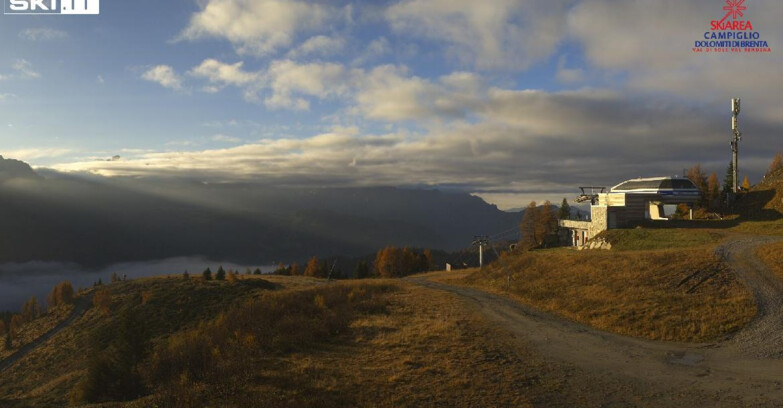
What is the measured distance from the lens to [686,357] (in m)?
19.4

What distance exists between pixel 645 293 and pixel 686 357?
10.6 meters

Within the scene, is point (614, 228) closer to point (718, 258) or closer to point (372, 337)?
point (718, 258)

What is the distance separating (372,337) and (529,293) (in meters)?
18.6

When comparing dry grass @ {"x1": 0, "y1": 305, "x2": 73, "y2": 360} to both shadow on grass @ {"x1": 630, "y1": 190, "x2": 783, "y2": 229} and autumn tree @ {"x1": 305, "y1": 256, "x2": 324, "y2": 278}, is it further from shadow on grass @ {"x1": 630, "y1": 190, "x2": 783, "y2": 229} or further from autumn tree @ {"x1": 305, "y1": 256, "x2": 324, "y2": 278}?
shadow on grass @ {"x1": 630, "y1": 190, "x2": 783, "y2": 229}

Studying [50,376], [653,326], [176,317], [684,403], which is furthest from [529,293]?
[50,376]

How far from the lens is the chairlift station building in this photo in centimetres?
5309

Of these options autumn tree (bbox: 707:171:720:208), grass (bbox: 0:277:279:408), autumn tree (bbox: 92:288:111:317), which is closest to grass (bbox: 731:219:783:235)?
autumn tree (bbox: 707:171:720:208)

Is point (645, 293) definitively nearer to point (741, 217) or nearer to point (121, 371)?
point (121, 371)

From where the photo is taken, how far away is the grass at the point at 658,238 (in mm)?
42000

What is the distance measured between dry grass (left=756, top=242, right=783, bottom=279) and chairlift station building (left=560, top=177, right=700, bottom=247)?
17947 mm

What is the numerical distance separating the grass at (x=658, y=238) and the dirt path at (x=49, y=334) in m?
95.0

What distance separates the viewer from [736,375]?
16.7 metres

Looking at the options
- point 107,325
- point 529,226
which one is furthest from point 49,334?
point 529,226

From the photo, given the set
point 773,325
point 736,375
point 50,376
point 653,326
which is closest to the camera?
point 736,375
